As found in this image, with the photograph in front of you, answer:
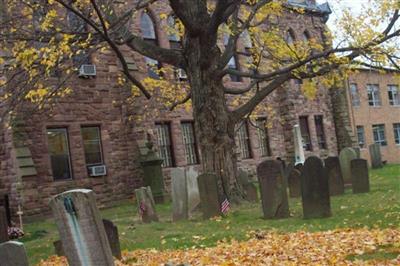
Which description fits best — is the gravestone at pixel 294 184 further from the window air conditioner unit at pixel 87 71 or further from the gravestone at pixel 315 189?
the window air conditioner unit at pixel 87 71

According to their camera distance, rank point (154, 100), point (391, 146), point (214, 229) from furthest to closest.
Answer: point (391, 146) → point (154, 100) → point (214, 229)

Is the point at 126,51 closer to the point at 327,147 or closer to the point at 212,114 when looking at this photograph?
the point at 212,114

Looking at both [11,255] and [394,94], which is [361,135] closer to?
[394,94]

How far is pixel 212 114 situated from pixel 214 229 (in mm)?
Result: 3846

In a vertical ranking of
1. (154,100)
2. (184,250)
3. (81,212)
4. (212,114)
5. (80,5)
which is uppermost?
(80,5)

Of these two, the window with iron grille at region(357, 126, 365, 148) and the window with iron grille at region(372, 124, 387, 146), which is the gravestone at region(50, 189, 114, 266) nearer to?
the window with iron grille at region(357, 126, 365, 148)

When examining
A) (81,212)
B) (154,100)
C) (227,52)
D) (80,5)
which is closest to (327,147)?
(154,100)

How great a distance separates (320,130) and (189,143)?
1152 cm

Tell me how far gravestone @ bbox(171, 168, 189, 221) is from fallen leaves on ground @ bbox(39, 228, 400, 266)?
4363mm

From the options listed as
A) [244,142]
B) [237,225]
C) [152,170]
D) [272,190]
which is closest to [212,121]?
[272,190]

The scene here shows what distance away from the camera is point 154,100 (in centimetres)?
2108

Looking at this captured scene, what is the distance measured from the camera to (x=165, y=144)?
908 inches

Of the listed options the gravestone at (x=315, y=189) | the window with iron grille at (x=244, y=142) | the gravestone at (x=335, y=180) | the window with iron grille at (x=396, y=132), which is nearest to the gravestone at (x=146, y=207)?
the gravestone at (x=315, y=189)

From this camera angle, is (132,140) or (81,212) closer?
(81,212)
